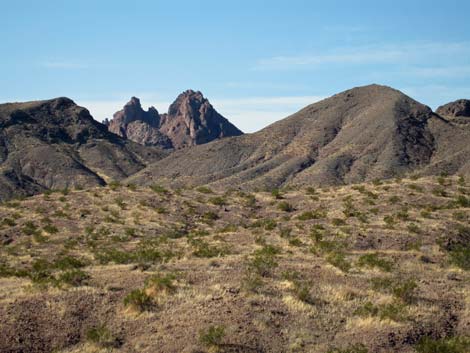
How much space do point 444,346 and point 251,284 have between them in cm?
573

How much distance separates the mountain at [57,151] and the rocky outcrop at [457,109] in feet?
252

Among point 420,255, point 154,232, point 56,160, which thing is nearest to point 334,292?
point 420,255

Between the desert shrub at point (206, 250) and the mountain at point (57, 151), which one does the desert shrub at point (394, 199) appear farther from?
the mountain at point (57, 151)

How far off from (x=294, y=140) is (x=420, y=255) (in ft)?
307

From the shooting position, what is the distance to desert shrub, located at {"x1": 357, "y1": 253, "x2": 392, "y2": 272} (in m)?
19.5

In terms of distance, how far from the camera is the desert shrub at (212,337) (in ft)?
40.8

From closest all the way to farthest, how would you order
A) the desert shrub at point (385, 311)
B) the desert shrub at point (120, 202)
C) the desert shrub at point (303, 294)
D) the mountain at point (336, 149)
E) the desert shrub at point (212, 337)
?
the desert shrub at point (212, 337), the desert shrub at point (385, 311), the desert shrub at point (303, 294), the desert shrub at point (120, 202), the mountain at point (336, 149)

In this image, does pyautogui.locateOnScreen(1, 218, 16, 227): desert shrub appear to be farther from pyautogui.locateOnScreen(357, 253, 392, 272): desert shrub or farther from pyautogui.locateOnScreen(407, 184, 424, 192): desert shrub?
pyautogui.locateOnScreen(407, 184, 424, 192): desert shrub

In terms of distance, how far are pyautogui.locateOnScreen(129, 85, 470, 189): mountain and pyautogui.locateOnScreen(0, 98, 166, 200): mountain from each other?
13.4m

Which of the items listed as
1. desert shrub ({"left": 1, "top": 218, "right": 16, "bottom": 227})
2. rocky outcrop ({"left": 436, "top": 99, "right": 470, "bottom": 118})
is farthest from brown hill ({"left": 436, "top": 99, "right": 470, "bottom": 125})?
desert shrub ({"left": 1, "top": 218, "right": 16, "bottom": 227})

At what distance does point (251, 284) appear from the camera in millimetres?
16062

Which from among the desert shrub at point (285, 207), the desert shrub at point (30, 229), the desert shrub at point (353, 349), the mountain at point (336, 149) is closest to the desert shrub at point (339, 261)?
the desert shrub at point (353, 349)

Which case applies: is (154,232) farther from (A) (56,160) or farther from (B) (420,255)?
(A) (56,160)

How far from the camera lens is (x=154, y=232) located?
32719mm
